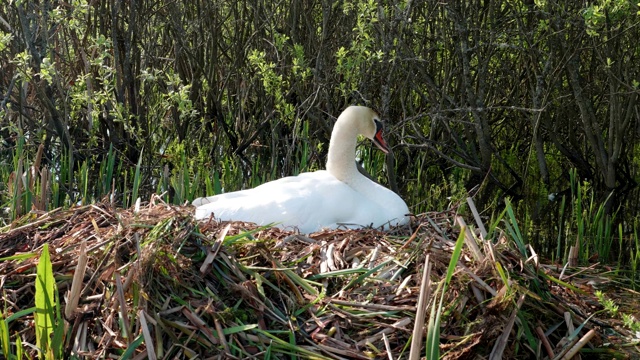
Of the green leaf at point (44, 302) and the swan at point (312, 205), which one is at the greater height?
the green leaf at point (44, 302)

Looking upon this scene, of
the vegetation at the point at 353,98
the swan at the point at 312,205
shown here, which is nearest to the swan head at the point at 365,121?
the swan at the point at 312,205

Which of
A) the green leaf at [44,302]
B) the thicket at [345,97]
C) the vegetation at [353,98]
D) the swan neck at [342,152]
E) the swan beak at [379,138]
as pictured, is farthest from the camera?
the thicket at [345,97]

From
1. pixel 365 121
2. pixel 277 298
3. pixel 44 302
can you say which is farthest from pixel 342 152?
pixel 44 302

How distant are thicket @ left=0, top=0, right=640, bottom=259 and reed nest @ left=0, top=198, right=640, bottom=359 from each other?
289cm

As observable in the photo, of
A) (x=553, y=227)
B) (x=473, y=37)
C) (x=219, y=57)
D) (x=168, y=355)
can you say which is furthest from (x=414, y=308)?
(x=219, y=57)

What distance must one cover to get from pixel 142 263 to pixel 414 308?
1.04m

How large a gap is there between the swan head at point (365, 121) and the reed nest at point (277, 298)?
2.11m

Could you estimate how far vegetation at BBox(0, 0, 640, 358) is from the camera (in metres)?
6.95

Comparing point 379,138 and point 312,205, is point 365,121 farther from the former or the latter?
point 312,205

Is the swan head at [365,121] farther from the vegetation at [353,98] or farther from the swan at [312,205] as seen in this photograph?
the vegetation at [353,98]

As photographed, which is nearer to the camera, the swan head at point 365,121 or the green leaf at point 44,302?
the green leaf at point 44,302

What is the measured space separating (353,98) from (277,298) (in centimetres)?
460

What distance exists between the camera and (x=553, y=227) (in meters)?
7.57

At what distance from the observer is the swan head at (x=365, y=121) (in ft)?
19.4
